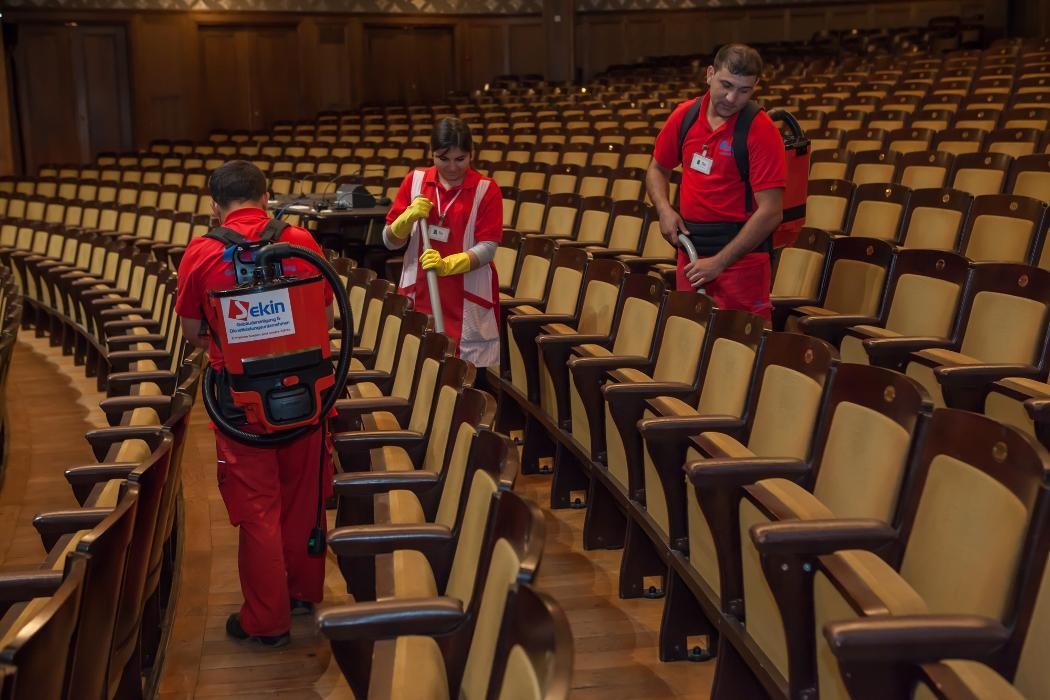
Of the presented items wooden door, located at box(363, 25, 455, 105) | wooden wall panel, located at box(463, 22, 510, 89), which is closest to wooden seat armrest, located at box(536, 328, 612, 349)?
wooden door, located at box(363, 25, 455, 105)

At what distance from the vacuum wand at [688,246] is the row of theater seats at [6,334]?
54.9 inches

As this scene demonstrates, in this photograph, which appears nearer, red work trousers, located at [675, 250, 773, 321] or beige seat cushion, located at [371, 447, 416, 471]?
beige seat cushion, located at [371, 447, 416, 471]

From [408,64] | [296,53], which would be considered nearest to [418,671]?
[296,53]

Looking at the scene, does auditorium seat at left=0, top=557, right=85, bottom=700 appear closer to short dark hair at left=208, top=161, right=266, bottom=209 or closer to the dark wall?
short dark hair at left=208, top=161, right=266, bottom=209

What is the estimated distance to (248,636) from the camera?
63.6 inches

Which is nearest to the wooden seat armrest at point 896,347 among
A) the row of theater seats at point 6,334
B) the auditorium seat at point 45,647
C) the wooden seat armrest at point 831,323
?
the wooden seat armrest at point 831,323

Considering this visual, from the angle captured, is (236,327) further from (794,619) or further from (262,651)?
(794,619)

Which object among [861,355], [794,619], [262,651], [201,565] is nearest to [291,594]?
[262,651]

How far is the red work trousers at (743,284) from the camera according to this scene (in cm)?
197

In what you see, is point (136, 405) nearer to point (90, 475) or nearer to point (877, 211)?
point (90, 475)

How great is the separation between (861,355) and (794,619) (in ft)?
3.11

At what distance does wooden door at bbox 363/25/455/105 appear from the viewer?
30.1ft

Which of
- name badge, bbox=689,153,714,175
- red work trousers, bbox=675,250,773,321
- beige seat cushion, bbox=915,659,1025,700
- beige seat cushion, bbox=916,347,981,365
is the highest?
name badge, bbox=689,153,714,175

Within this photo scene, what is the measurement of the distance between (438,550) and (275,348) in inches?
16.4
